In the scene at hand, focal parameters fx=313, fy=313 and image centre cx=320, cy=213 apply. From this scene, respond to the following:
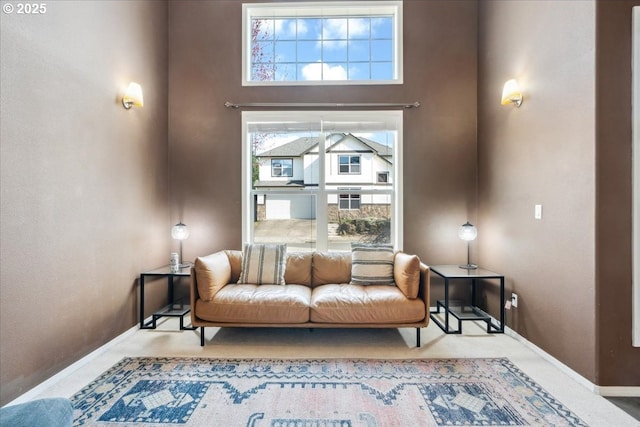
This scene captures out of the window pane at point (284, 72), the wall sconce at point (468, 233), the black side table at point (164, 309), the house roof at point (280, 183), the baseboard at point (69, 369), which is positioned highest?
the window pane at point (284, 72)

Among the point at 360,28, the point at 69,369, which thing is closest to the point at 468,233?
the point at 360,28

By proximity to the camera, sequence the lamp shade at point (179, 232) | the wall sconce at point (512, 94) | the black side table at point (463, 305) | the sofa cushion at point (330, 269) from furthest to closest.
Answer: the lamp shade at point (179, 232) < the sofa cushion at point (330, 269) < the black side table at point (463, 305) < the wall sconce at point (512, 94)

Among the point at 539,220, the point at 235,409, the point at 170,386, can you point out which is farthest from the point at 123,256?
the point at 539,220

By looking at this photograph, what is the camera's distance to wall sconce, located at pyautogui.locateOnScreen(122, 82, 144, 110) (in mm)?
2912

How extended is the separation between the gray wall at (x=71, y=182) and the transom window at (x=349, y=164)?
2134 millimetres

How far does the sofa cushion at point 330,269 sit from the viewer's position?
334 centimetres

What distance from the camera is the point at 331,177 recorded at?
385 cm

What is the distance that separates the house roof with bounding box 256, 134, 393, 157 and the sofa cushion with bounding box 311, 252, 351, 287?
132 cm

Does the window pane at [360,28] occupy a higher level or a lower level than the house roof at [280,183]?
higher

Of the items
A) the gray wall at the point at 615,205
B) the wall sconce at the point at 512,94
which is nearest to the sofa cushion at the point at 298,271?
the gray wall at the point at 615,205

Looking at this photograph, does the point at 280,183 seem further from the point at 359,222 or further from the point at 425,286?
the point at 425,286

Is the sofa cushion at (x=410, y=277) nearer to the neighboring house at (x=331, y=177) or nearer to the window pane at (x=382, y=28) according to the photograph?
the neighboring house at (x=331, y=177)

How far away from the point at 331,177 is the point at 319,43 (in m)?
1.65

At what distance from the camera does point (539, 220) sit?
2633mm
